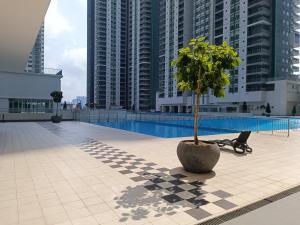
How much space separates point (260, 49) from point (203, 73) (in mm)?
55891

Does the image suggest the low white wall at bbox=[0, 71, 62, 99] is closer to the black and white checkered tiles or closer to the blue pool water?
the blue pool water

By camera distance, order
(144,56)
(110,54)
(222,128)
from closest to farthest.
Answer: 1. (222,128)
2. (144,56)
3. (110,54)

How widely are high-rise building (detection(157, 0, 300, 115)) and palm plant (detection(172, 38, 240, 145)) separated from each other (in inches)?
2071

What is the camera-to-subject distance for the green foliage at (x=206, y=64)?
5656 mm

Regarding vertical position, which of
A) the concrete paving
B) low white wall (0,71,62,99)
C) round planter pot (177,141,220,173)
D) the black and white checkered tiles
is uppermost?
low white wall (0,71,62,99)

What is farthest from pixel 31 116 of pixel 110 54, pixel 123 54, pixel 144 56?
pixel 123 54

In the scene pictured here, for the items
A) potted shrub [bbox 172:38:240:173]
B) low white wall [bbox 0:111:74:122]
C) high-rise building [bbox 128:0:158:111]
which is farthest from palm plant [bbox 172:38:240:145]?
high-rise building [bbox 128:0:158:111]

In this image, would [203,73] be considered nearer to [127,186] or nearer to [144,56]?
[127,186]

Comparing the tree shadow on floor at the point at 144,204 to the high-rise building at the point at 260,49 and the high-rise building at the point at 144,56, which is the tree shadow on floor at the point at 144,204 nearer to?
the high-rise building at the point at 260,49

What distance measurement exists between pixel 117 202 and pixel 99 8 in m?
121

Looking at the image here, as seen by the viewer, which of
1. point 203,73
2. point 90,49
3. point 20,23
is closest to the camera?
point 203,73

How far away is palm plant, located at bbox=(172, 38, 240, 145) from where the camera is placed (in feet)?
18.6

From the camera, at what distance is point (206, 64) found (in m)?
5.64

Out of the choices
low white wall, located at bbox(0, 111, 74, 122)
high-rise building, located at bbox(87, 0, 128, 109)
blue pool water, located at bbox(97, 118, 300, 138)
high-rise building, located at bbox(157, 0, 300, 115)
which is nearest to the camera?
blue pool water, located at bbox(97, 118, 300, 138)
